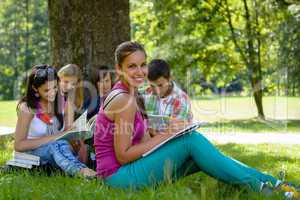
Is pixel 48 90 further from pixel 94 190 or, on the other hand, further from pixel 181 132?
pixel 181 132

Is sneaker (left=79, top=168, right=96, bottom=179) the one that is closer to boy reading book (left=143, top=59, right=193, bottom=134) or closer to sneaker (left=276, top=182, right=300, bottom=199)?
sneaker (left=276, top=182, right=300, bottom=199)

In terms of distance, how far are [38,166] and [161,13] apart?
17.4m

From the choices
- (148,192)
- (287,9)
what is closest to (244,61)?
(287,9)

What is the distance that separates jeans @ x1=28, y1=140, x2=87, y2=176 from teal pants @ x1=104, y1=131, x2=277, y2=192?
0.67m

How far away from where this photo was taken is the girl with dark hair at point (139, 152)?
3799 millimetres

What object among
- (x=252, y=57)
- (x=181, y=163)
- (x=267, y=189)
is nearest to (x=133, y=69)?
(x=181, y=163)

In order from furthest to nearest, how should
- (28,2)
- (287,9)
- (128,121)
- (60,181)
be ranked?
(28,2), (287,9), (60,181), (128,121)

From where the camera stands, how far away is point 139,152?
3854mm

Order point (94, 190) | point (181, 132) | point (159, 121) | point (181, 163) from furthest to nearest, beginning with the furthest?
1. point (159, 121)
2. point (181, 163)
3. point (181, 132)
4. point (94, 190)

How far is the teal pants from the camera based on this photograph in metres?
3.79

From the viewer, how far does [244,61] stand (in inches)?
856

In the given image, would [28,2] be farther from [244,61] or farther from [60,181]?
[60,181]

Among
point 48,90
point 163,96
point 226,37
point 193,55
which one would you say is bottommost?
point 163,96

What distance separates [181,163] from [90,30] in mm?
3630
